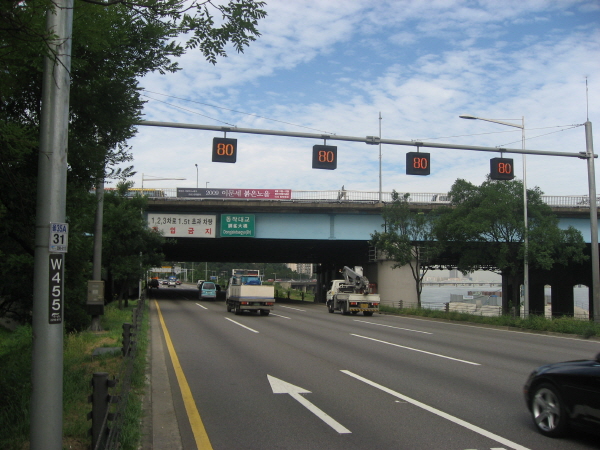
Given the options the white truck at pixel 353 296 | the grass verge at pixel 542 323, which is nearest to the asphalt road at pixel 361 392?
the grass verge at pixel 542 323

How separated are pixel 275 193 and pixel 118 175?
27272mm

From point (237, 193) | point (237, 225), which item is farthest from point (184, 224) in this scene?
point (237, 193)

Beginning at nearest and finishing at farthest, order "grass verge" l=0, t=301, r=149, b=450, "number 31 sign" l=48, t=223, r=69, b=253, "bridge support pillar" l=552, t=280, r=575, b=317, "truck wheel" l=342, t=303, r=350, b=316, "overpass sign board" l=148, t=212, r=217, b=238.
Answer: "number 31 sign" l=48, t=223, r=69, b=253 < "grass verge" l=0, t=301, r=149, b=450 < "truck wheel" l=342, t=303, r=350, b=316 < "overpass sign board" l=148, t=212, r=217, b=238 < "bridge support pillar" l=552, t=280, r=575, b=317

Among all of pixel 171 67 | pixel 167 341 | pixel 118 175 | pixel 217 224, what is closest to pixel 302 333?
pixel 167 341

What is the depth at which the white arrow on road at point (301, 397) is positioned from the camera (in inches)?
286

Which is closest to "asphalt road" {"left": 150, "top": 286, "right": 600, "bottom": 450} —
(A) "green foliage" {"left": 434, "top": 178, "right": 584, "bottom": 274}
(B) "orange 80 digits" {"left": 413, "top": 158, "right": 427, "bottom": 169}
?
(B) "orange 80 digits" {"left": 413, "top": 158, "right": 427, "bottom": 169}

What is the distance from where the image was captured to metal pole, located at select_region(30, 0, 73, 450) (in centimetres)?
507

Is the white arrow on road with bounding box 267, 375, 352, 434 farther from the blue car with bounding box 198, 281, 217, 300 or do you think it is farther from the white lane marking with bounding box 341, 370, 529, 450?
the blue car with bounding box 198, 281, 217, 300

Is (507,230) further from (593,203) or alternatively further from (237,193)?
(237,193)

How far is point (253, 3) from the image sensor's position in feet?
23.6

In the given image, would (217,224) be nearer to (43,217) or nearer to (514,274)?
(514,274)

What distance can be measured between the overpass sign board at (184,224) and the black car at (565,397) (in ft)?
106

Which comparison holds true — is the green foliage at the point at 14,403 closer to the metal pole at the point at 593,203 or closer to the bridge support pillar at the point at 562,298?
the metal pole at the point at 593,203

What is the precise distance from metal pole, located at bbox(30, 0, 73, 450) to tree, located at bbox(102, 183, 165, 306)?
76.8 ft
